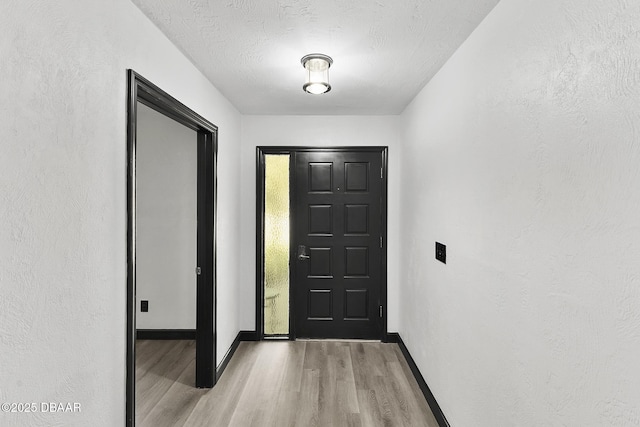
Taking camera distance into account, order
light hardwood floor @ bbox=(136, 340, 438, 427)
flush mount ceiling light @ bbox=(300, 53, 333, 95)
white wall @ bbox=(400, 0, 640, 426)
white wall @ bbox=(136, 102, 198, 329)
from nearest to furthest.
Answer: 1. white wall @ bbox=(400, 0, 640, 426)
2. flush mount ceiling light @ bbox=(300, 53, 333, 95)
3. light hardwood floor @ bbox=(136, 340, 438, 427)
4. white wall @ bbox=(136, 102, 198, 329)

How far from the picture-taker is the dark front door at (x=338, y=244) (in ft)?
13.4

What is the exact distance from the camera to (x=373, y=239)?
4.12 metres

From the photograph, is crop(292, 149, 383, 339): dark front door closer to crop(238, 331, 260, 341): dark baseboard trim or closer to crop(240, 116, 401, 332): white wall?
crop(240, 116, 401, 332): white wall

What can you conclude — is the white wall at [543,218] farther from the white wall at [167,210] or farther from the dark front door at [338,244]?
the white wall at [167,210]

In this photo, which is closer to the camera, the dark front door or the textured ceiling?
the textured ceiling

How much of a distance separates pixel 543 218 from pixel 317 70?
5.75ft

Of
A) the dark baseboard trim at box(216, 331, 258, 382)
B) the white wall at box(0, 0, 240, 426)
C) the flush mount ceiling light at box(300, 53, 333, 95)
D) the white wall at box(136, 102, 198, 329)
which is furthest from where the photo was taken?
the white wall at box(136, 102, 198, 329)

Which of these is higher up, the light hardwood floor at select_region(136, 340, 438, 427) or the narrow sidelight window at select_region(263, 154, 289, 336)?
the narrow sidelight window at select_region(263, 154, 289, 336)

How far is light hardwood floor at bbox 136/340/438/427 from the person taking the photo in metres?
2.61

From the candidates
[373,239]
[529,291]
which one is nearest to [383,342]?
[373,239]

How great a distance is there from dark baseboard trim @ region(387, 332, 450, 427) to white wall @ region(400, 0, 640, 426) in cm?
16

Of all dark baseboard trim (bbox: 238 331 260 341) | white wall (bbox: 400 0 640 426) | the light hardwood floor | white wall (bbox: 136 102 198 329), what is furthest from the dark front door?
white wall (bbox: 400 0 640 426)

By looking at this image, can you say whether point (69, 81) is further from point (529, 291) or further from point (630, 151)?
point (529, 291)

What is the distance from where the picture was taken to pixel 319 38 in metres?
2.18
